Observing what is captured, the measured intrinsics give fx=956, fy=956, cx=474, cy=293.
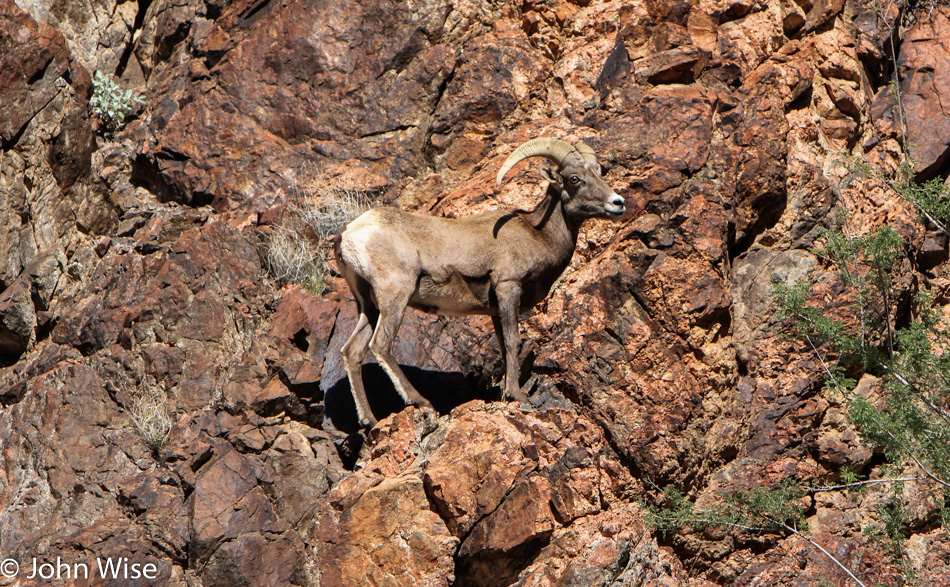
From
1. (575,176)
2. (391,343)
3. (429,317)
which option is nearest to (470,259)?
(391,343)

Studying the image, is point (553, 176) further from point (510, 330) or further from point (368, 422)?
point (368, 422)

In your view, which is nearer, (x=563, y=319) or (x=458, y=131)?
(x=563, y=319)

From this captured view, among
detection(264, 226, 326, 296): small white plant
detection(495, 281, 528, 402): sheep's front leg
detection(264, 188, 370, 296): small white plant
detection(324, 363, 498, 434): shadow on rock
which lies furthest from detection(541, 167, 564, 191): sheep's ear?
detection(264, 226, 326, 296): small white plant

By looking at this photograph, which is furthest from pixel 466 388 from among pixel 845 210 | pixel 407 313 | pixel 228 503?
pixel 845 210

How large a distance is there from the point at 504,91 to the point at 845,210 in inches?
169

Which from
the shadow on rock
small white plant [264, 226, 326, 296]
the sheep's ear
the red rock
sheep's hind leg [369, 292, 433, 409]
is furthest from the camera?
the red rock

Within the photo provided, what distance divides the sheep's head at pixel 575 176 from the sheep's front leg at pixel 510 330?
104 cm

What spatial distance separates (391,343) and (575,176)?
241 cm

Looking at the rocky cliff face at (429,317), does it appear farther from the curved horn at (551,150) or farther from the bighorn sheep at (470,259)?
the curved horn at (551,150)

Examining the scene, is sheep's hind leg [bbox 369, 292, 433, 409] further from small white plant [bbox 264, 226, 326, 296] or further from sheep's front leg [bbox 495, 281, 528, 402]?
small white plant [bbox 264, 226, 326, 296]

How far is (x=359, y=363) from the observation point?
8844mm

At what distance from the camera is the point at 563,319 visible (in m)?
9.17

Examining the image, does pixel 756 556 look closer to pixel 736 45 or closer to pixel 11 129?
pixel 736 45

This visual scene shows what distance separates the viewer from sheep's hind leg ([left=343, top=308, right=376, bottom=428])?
876 cm
